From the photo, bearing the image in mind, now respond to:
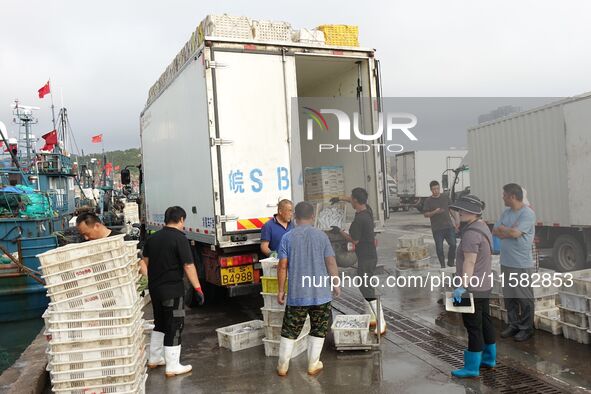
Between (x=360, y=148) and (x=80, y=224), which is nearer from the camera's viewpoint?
(x=80, y=224)

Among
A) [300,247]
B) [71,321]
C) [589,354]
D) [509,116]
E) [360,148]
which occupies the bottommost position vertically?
[589,354]

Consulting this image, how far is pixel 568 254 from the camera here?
32.1ft

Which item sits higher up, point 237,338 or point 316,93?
point 316,93

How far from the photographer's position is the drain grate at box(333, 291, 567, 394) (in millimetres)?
4359

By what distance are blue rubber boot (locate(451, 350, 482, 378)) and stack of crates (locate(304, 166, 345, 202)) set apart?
3.59 meters

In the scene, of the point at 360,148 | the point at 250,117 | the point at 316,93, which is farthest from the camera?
the point at 316,93

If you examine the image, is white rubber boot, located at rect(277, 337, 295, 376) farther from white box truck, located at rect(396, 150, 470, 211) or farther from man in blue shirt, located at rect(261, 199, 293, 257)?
white box truck, located at rect(396, 150, 470, 211)

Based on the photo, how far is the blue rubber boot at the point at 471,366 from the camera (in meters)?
4.56

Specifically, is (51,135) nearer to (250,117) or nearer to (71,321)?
(250,117)

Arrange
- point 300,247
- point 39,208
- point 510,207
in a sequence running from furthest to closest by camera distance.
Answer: point 39,208 < point 510,207 < point 300,247

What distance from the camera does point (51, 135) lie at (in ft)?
69.8


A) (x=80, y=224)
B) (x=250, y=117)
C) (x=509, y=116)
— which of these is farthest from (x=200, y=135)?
(x=509, y=116)

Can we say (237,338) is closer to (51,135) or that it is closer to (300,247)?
(300,247)

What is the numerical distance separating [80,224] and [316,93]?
4.83 m
